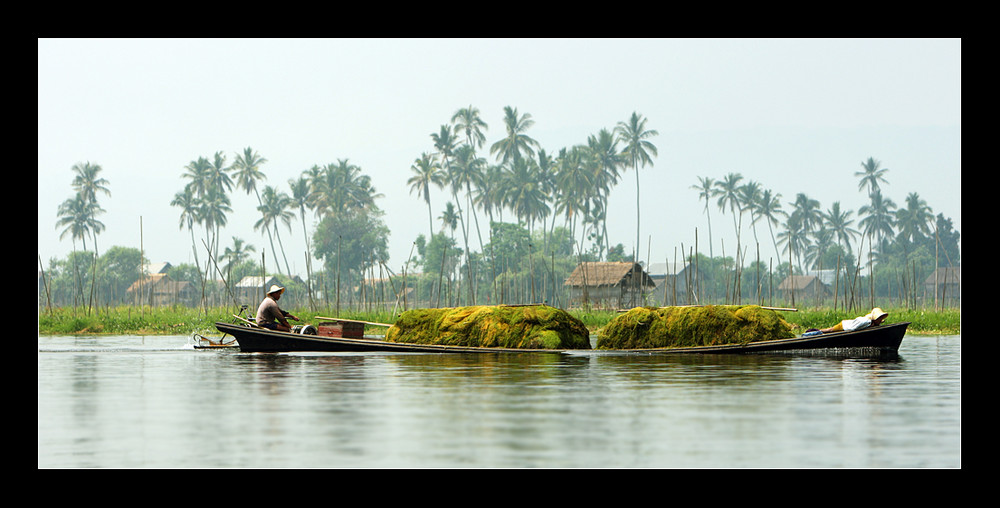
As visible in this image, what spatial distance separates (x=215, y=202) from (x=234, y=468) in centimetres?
7753

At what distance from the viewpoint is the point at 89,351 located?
2220cm

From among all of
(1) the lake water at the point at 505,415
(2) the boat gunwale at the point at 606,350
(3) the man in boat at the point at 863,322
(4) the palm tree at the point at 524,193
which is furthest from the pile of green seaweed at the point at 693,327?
(4) the palm tree at the point at 524,193

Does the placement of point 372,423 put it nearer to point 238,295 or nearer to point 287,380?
point 287,380

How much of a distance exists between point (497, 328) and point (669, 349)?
11.3ft

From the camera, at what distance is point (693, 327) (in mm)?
20156

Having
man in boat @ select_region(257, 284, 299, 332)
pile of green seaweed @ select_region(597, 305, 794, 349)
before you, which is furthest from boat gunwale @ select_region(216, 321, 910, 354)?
pile of green seaweed @ select_region(597, 305, 794, 349)

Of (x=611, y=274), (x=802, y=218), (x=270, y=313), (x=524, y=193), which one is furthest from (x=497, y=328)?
(x=802, y=218)

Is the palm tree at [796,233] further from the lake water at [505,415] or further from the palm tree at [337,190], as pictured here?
the lake water at [505,415]

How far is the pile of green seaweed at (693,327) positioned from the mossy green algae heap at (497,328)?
0.86 meters

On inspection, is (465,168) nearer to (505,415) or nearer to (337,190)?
(337,190)

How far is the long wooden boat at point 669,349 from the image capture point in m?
17.9

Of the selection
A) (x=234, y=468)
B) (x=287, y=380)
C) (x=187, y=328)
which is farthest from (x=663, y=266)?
(x=234, y=468)

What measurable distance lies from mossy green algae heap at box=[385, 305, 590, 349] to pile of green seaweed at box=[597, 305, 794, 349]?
2.83 feet

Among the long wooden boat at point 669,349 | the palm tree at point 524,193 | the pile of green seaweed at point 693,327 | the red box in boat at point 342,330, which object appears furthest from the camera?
the palm tree at point 524,193
